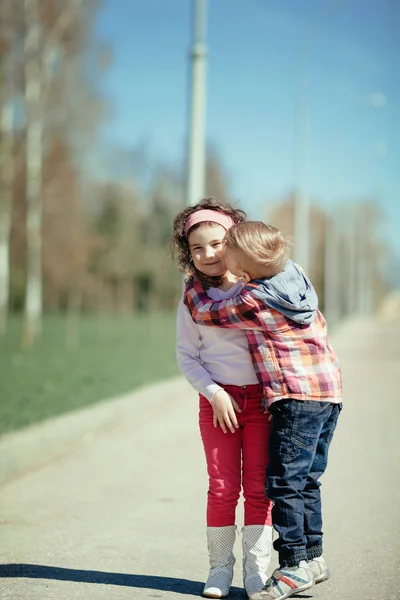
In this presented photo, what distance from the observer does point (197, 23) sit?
1413 cm

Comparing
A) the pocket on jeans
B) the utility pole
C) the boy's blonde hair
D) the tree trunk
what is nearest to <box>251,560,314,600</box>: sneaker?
the pocket on jeans

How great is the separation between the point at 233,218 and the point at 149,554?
1812 millimetres

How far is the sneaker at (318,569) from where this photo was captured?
13.8 ft

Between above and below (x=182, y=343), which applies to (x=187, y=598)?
below

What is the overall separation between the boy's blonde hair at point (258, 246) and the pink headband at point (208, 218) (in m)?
→ 0.20

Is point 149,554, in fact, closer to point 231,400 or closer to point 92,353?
point 231,400

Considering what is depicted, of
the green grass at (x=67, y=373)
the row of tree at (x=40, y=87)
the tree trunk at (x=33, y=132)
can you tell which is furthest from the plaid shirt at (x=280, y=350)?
the row of tree at (x=40, y=87)

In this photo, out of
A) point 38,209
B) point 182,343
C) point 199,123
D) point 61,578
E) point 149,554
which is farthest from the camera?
point 38,209

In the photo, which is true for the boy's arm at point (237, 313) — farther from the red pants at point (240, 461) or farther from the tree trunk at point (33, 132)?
the tree trunk at point (33, 132)

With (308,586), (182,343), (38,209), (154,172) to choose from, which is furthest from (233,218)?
(154,172)

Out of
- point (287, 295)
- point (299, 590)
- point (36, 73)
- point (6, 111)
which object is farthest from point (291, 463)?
point (36, 73)

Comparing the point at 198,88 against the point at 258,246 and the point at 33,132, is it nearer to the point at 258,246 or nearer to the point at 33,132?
the point at 258,246

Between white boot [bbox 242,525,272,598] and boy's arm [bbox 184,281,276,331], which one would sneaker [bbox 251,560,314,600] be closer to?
white boot [bbox 242,525,272,598]

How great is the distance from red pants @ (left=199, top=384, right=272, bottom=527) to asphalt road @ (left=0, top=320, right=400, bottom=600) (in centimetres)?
37
